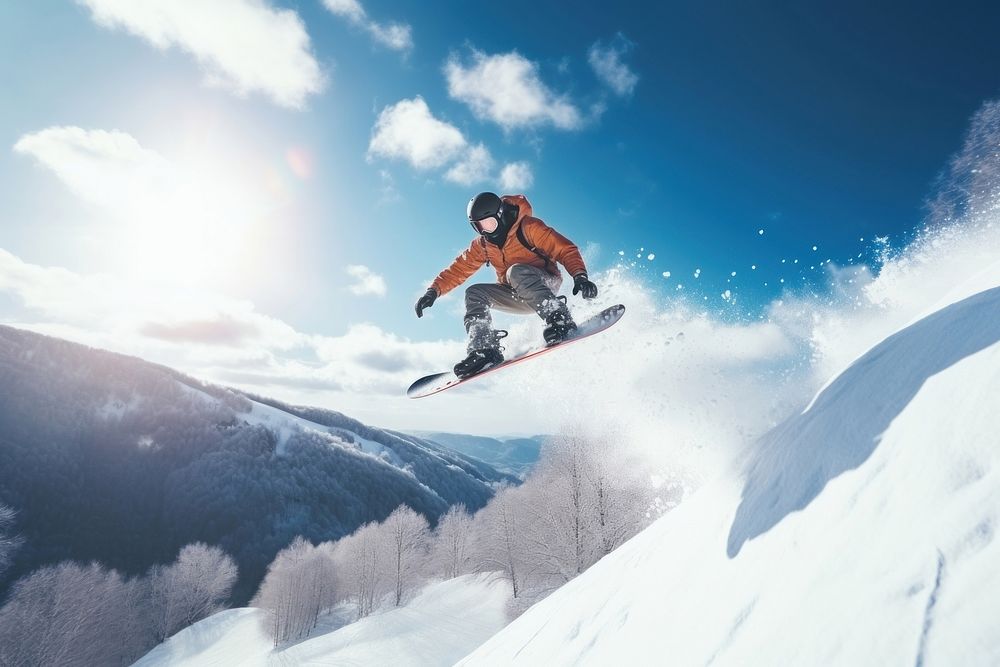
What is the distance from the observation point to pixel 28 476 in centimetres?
9188

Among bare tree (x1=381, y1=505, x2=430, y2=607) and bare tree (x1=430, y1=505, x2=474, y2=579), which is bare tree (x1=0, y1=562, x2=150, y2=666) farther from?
bare tree (x1=430, y1=505, x2=474, y2=579)

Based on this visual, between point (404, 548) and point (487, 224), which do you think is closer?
point (487, 224)

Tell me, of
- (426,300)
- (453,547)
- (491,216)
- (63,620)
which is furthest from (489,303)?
(63,620)

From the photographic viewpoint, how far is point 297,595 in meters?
44.4

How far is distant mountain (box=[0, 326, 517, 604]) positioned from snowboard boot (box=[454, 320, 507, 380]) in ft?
307

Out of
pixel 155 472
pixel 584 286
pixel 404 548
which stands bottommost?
pixel 404 548

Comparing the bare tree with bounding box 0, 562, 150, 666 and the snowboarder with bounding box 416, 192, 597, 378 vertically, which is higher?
the snowboarder with bounding box 416, 192, 597, 378

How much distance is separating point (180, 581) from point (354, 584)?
25322mm

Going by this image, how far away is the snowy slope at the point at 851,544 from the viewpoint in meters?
1.79

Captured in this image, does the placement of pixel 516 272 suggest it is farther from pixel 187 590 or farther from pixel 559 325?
pixel 187 590

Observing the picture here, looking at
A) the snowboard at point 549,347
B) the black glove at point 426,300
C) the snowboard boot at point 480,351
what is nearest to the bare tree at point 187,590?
the snowboard at point 549,347

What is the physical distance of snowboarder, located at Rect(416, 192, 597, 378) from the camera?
21.7ft

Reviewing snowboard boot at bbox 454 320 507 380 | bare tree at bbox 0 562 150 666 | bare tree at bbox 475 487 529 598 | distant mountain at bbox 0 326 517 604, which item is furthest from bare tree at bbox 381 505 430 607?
distant mountain at bbox 0 326 517 604

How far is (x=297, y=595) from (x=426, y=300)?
49.1m
